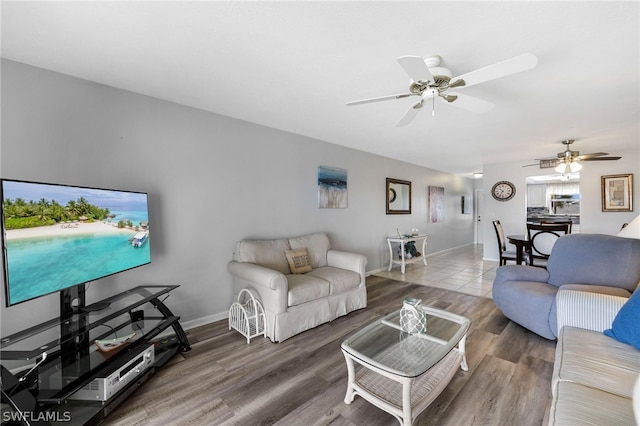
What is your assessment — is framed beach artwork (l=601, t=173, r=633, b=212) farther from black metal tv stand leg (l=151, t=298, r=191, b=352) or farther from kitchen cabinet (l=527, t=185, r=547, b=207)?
black metal tv stand leg (l=151, t=298, r=191, b=352)

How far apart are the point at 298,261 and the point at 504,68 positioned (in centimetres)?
255

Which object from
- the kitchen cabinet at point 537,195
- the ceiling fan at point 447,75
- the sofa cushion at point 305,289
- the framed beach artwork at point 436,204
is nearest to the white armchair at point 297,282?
the sofa cushion at point 305,289

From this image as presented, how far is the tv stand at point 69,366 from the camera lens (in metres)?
1.24

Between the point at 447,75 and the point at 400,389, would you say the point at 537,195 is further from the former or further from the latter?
the point at 400,389

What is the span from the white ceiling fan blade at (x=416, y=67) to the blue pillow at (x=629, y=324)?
1.74 m

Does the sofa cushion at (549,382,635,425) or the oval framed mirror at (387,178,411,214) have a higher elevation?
the oval framed mirror at (387,178,411,214)

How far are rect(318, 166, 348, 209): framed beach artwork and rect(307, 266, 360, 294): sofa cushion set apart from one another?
1.18 m

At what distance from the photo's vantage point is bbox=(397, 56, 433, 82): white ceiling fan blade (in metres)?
1.38

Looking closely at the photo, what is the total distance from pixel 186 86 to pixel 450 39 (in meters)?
2.09

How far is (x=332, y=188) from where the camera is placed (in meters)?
4.13

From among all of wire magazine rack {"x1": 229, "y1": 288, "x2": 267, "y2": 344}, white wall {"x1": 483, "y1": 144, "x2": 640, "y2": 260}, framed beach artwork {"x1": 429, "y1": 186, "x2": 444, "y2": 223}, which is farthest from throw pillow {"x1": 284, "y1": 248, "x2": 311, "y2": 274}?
white wall {"x1": 483, "y1": 144, "x2": 640, "y2": 260}

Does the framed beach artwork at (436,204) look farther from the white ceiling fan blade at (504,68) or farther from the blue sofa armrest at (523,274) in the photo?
the white ceiling fan blade at (504,68)

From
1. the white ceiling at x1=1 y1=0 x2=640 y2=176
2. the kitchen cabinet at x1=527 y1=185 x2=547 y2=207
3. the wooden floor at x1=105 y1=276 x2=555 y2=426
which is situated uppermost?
the white ceiling at x1=1 y1=0 x2=640 y2=176

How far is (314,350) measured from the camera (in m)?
2.25
